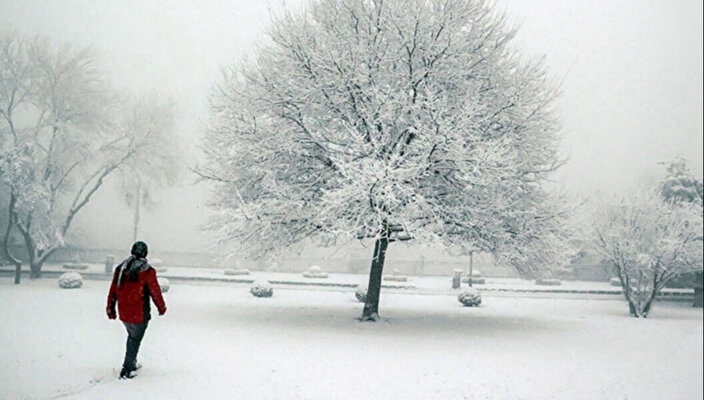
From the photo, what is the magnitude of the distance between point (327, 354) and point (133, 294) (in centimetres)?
323

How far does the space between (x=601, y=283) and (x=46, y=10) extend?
1793cm

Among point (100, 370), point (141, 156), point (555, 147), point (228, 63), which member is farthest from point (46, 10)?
point (555, 147)

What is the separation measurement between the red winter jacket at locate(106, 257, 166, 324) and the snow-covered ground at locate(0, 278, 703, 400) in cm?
76

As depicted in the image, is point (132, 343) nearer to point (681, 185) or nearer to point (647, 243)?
point (647, 243)

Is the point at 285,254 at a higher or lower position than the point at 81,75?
lower

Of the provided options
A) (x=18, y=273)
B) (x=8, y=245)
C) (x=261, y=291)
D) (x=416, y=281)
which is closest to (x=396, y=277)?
(x=416, y=281)

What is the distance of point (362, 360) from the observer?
294 inches

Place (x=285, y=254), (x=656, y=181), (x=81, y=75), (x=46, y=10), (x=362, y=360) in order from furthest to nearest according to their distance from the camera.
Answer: (x=656, y=181) → (x=285, y=254) → (x=81, y=75) → (x=46, y=10) → (x=362, y=360)

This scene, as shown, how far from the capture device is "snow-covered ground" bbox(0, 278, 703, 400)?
5848mm

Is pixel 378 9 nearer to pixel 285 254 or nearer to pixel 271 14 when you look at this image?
pixel 271 14

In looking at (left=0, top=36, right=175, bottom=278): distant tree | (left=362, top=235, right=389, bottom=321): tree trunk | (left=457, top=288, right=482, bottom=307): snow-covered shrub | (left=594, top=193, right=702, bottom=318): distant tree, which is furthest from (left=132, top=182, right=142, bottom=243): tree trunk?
(left=594, top=193, right=702, bottom=318): distant tree

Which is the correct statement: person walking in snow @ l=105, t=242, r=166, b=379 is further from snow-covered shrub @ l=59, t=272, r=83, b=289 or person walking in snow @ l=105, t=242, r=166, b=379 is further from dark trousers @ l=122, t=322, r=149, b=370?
snow-covered shrub @ l=59, t=272, r=83, b=289

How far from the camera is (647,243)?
15.7 metres

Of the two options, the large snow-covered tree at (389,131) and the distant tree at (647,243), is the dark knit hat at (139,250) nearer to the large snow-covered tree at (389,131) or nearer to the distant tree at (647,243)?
the large snow-covered tree at (389,131)
